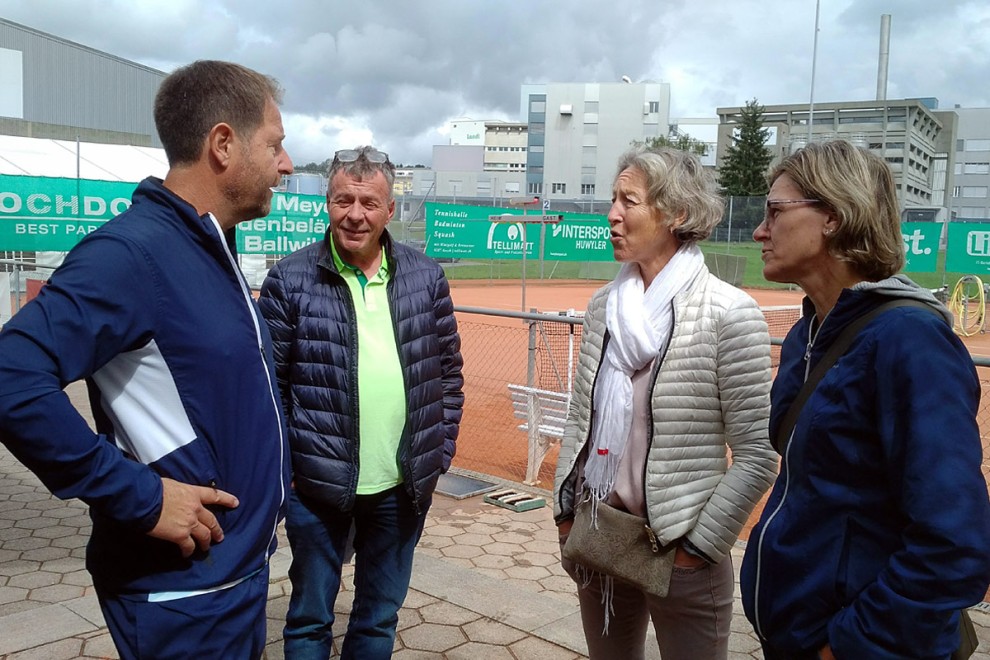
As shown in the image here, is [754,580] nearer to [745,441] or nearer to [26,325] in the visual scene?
[745,441]

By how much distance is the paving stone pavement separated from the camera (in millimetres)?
3631

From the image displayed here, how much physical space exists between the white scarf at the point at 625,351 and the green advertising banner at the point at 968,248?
17.7m

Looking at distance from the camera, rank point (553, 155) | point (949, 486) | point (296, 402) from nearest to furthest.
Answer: point (949, 486) → point (296, 402) → point (553, 155)

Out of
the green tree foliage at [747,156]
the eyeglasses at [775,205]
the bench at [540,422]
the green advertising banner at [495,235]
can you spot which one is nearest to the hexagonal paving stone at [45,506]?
the bench at [540,422]

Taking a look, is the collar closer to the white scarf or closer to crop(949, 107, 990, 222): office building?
the white scarf

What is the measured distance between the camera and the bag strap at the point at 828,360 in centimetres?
165

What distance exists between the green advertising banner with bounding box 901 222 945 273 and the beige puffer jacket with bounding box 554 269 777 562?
18970 mm

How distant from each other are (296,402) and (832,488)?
172 cm

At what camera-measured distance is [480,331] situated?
1658 cm

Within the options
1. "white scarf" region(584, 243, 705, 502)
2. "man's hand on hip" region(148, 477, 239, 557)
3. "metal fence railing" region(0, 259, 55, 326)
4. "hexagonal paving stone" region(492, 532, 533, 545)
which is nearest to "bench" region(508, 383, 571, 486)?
"hexagonal paving stone" region(492, 532, 533, 545)

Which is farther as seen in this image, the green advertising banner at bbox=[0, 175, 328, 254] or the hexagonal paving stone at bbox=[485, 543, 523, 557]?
the green advertising banner at bbox=[0, 175, 328, 254]

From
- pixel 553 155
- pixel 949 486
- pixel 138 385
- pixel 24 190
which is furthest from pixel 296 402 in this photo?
pixel 553 155

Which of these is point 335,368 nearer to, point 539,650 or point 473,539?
point 539,650

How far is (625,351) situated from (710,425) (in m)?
0.31
